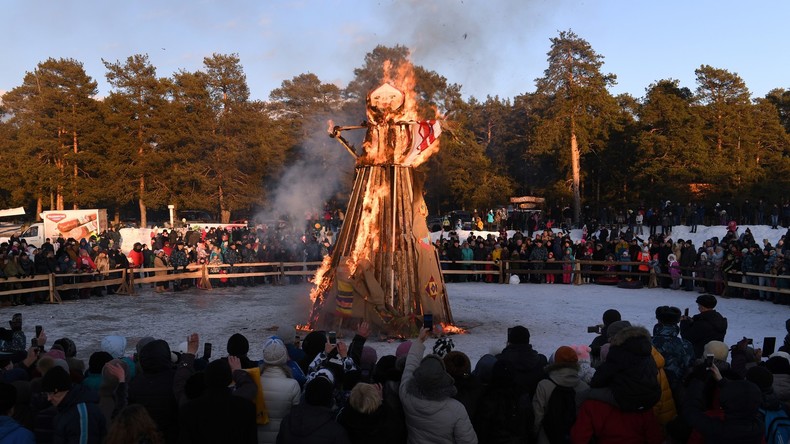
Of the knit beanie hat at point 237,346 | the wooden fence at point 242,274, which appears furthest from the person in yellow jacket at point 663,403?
the wooden fence at point 242,274

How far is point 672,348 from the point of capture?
689 centimetres

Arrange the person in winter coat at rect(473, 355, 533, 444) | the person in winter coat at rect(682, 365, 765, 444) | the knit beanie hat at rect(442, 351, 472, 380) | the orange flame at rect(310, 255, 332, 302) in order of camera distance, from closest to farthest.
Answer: the person in winter coat at rect(682, 365, 765, 444), the person in winter coat at rect(473, 355, 533, 444), the knit beanie hat at rect(442, 351, 472, 380), the orange flame at rect(310, 255, 332, 302)

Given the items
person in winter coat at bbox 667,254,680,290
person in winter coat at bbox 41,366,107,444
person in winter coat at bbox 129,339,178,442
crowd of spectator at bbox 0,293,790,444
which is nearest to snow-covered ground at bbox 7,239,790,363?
person in winter coat at bbox 667,254,680,290

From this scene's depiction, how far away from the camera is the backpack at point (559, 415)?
576cm

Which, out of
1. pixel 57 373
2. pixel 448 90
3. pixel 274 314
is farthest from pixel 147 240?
pixel 57 373

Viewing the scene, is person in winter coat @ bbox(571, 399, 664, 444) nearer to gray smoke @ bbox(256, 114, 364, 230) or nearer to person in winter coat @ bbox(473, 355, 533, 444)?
person in winter coat @ bbox(473, 355, 533, 444)

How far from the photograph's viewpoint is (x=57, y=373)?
533cm

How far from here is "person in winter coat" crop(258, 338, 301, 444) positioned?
5812 millimetres

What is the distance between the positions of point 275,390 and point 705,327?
5280 millimetres

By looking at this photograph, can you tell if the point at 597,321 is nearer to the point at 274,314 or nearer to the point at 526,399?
the point at 274,314

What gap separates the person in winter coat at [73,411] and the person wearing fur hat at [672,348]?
490 centimetres

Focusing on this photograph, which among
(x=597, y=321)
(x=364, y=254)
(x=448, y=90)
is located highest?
(x=448, y=90)

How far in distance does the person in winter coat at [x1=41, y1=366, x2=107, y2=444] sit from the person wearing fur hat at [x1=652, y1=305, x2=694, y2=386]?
4.90m

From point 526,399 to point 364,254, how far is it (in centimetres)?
1003
